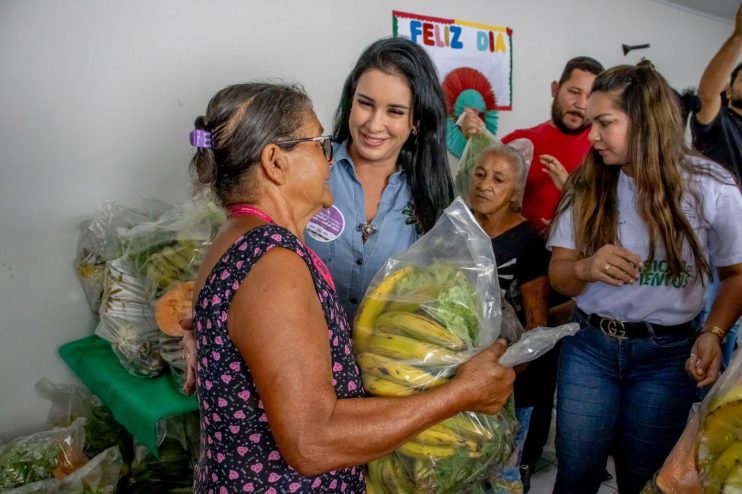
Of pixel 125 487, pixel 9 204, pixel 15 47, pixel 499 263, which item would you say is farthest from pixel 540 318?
pixel 15 47

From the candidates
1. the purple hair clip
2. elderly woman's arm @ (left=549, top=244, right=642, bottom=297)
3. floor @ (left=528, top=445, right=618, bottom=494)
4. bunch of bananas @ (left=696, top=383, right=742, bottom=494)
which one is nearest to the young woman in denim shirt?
elderly woman's arm @ (left=549, top=244, right=642, bottom=297)

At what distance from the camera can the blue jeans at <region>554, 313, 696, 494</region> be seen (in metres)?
1.54

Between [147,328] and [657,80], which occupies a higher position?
[657,80]

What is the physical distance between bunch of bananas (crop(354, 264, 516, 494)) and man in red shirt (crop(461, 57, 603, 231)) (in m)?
1.73

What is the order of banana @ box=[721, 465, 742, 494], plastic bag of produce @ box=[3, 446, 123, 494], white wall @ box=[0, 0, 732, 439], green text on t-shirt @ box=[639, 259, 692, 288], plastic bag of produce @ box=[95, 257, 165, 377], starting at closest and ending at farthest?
1. banana @ box=[721, 465, 742, 494]
2. green text on t-shirt @ box=[639, 259, 692, 288]
3. plastic bag of produce @ box=[3, 446, 123, 494]
4. plastic bag of produce @ box=[95, 257, 165, 377]
5. white wall @ box=[0, 0, 732, 439]

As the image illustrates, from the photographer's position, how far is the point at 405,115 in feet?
5.20

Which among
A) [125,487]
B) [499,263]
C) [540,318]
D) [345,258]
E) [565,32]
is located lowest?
[125,487]

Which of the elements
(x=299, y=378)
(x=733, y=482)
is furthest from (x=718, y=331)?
(x=299, y=378)

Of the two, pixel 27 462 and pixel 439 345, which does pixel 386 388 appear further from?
pixel 27 462

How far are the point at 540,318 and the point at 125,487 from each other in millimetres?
1600

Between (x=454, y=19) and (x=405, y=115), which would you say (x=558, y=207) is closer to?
(x=405, y=115)

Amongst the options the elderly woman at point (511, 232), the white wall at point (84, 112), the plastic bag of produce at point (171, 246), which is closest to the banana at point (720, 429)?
the elderly woman at point (511, 232)

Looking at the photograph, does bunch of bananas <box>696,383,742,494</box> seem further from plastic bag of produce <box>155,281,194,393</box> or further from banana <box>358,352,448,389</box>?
plastic bag of produce <box>155,281,194,393</box>

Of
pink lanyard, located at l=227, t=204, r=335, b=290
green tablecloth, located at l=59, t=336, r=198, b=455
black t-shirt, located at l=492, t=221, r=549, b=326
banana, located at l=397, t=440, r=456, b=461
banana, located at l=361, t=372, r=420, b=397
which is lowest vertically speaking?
green tablecloth, located at l=59, t=336, r=198, b=455
